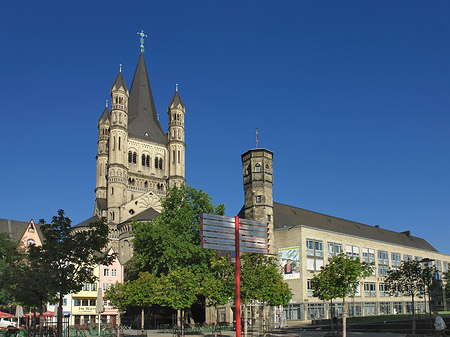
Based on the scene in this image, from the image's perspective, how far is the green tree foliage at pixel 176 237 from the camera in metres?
54.3

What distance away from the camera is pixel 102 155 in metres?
111

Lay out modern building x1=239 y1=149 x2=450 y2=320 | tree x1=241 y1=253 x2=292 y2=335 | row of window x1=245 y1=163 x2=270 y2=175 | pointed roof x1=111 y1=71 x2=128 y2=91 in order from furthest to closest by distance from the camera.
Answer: pointed roof x1=111 y1=71 x2=128 y2=91
row of window x1=245 y1=163 x2=270 y2=175
modern building x1=239 y1=149 x2=450 y2=320
tree x1=241 y1=253 x2=292 y2=335

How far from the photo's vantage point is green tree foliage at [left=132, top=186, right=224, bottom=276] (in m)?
54.3

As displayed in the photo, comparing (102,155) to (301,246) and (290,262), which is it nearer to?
(290,262)

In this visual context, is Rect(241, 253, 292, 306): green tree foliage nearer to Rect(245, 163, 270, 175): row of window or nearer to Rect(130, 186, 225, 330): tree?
Rect(130, 186, 225, 330): tree

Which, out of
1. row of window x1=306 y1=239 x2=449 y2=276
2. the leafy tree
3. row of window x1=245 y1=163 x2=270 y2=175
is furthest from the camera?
row of window x1=245 y1=163 x2=270 y2=175

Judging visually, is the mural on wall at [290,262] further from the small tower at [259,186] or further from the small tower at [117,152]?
the small tower at [117,152]

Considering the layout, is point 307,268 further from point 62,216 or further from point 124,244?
point 62,216

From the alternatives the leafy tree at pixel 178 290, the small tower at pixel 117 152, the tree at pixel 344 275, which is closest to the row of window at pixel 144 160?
the small tower at pixel 117 152

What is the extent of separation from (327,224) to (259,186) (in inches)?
870

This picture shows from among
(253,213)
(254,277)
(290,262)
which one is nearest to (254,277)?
(254,277)

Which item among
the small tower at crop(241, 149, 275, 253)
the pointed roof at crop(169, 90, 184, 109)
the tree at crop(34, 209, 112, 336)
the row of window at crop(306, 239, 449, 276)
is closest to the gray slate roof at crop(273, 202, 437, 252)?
the small tower at crop(241, 149, 275, 253)

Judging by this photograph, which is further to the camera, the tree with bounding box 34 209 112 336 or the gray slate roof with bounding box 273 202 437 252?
the gray slate roof with bounding box 273 202 437 252

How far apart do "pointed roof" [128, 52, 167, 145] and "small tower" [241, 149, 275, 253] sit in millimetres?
46492
